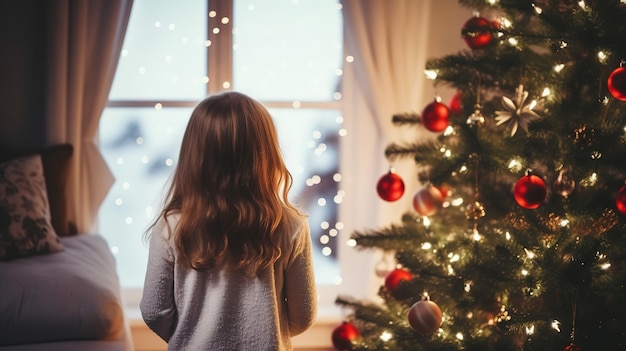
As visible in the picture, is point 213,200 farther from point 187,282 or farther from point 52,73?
point 52,73

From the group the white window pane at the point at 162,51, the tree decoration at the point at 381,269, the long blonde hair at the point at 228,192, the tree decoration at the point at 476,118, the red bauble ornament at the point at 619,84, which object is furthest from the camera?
the white window pane at the point at 162,51

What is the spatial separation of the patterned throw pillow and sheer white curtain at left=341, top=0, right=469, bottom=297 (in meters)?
1.36

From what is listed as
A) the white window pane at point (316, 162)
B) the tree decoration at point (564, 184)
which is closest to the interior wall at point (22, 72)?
the white window pane at point (316, 162)

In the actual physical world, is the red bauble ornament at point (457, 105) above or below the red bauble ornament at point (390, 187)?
above

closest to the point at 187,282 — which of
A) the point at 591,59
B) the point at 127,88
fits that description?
the point at 591,59

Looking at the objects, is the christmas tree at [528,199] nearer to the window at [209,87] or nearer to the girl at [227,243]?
the girl at [227,243]

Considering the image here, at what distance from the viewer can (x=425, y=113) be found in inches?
87.4

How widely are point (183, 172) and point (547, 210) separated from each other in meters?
1.19

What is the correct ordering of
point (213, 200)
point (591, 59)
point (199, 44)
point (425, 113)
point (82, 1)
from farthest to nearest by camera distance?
point (199, 44) → point (82, 1) → point (425, 113) → point (591, 59) → point (213, 200)

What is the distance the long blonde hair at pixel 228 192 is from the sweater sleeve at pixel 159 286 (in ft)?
0.15

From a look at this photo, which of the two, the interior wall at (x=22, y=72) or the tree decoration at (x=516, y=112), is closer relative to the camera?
the tree decoration at (x=516, y=112)

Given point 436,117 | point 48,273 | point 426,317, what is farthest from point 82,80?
point 426,317

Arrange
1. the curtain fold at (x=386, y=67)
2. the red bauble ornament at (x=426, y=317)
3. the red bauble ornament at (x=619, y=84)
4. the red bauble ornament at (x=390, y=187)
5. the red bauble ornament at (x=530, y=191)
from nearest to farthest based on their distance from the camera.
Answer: the red bauble ornament at (x=619, y=84) < the red bauble ornament at (x=530, y=191) < the red bauble ornament at (x=426, y=317) < the red bauble ornament at (x=390, y=187) < the curtain fold at (x=386, y=67)

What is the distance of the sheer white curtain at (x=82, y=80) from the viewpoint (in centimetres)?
296
